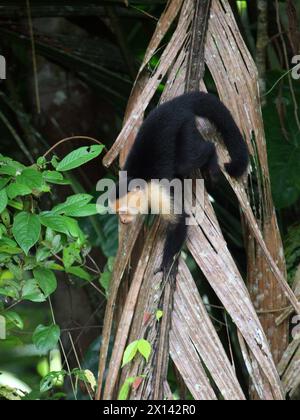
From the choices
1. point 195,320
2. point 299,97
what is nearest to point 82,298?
Answer: point 299,97

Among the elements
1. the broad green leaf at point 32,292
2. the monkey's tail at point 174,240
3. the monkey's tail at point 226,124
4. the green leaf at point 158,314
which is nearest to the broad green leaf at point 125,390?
the green leaf at point 158,314

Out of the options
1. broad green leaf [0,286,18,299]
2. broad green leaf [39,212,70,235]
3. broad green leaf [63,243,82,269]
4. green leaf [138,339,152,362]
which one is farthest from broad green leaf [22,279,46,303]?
green leaf [138,339,152,362]

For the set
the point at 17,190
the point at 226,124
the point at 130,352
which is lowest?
the point at 130,352

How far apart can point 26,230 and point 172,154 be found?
68 centimetres

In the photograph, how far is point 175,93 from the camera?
2.28 m

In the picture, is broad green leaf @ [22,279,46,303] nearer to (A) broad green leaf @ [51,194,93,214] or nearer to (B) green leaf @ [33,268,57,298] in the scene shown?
(B) green leaf @ [33,268,57,298]

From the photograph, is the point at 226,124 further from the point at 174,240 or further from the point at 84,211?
the point at 84,211

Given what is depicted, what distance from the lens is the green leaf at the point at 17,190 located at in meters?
1.85

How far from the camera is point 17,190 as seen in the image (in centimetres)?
185

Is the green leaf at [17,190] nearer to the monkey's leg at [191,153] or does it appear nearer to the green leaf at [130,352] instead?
the green leaf at [130,352]

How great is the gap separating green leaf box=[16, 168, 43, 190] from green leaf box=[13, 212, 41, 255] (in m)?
0.09

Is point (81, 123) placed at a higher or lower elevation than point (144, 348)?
higher

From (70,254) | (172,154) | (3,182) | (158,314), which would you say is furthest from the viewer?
(172,154)

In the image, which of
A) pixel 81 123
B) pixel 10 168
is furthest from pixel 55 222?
pixel 81 123
